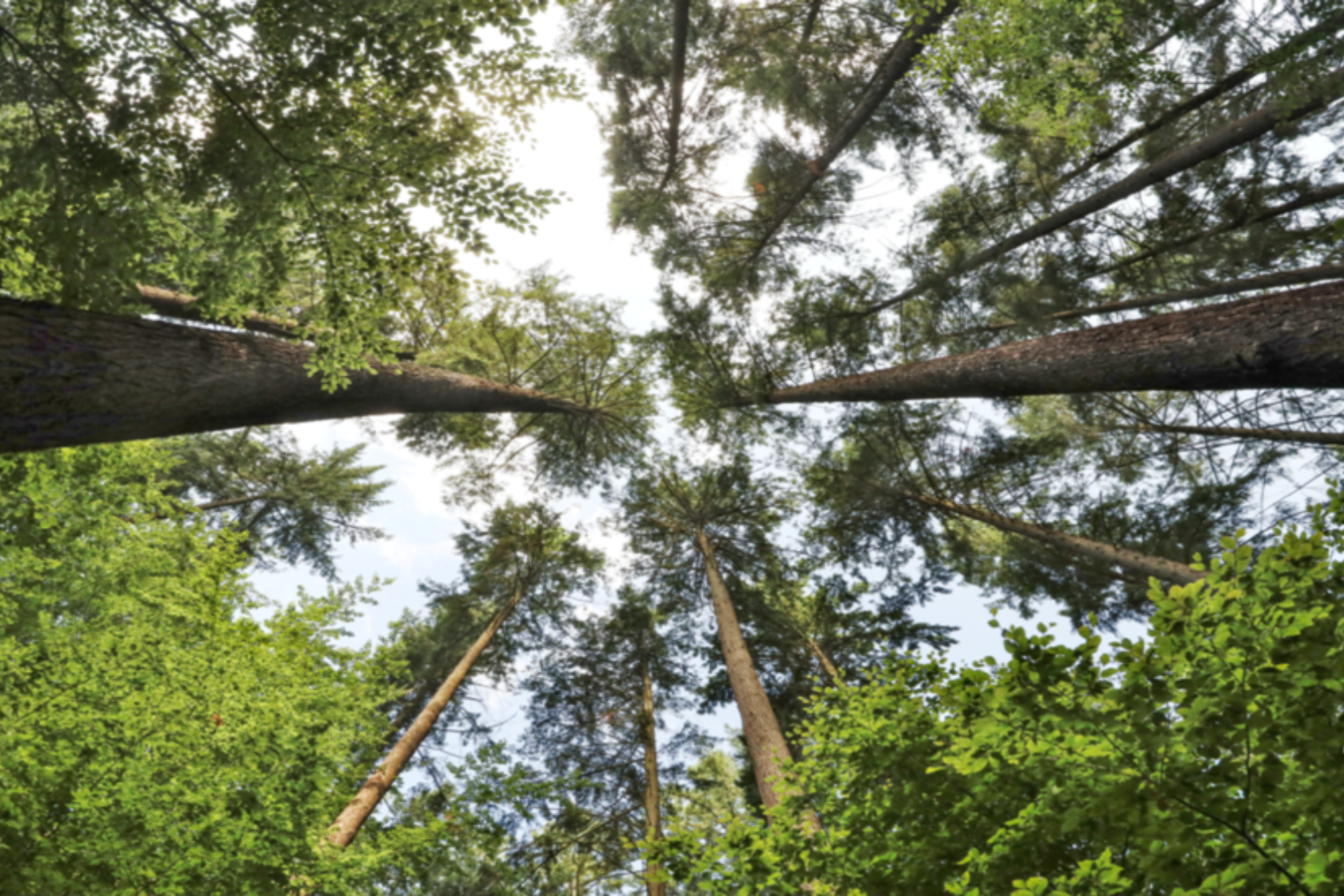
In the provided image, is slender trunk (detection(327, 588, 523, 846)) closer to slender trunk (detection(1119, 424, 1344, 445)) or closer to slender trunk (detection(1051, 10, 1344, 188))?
slender trunk (detection(1051, 10, 1344, 188))

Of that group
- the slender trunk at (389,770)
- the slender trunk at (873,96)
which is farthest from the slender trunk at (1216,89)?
the slender trunk at (389,770)

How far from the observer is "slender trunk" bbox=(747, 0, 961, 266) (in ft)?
20.9

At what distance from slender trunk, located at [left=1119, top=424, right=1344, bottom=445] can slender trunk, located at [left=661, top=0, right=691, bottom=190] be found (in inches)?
329

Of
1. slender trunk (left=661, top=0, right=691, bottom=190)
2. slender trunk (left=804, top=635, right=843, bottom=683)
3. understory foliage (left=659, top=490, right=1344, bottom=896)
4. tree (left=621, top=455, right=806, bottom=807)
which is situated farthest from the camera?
tree (left=621, top=455, right=806, bottom=807)

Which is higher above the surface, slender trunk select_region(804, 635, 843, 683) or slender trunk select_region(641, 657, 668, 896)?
slender trunk select_region(804, 635, 843, 683)

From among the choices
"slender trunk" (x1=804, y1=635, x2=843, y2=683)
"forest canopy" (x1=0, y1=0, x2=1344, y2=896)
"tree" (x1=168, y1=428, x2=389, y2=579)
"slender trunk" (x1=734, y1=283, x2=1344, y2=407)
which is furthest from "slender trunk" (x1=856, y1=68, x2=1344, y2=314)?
"tree" (x1=168, y1=428, x2=389, y2=579)

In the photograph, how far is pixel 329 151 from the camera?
4.84 meters

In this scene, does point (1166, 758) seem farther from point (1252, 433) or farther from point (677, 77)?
point (1252, 433)

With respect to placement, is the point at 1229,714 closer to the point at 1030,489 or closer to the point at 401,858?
the point at 401,858

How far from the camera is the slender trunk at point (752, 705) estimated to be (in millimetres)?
7137

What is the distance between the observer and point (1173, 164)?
249 inches

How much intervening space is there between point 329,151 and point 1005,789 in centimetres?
632

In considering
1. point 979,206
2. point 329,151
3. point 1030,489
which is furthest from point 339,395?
point 1030,489

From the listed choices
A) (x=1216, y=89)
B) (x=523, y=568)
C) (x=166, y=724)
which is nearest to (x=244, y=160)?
(x=166, y=724)
